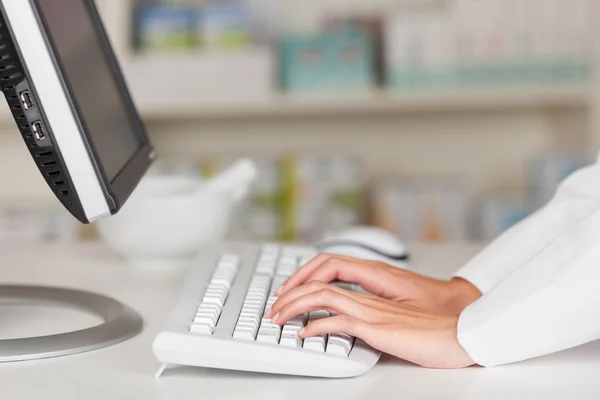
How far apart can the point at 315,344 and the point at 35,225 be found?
5.43 ft

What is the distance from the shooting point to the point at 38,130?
2.52ft

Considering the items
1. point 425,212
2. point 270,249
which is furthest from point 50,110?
point 425,212

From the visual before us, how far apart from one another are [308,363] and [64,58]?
14.5 inches

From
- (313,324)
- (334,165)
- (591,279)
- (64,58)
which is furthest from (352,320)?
(334,165)

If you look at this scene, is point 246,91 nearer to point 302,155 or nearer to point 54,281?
point 302,155

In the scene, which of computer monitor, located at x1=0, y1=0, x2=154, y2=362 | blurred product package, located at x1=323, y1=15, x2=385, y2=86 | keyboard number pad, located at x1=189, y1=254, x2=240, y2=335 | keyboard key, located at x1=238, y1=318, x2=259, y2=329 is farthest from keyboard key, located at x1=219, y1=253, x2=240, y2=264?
blurred product package, located at x1=323, y1=15, x2=385, y2=86

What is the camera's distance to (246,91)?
89.4 inches

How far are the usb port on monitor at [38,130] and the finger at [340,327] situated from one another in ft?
0.87

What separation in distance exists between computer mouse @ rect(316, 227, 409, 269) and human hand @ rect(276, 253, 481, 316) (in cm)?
20

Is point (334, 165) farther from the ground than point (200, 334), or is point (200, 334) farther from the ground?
point (200, 334)

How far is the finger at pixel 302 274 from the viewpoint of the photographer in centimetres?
88

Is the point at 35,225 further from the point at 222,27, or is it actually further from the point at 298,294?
the point at 298,294

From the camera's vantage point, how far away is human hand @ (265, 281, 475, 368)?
0.76m

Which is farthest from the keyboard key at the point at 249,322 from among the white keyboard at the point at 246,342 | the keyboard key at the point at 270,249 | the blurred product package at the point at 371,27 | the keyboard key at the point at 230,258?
the blurred product package at the point at 371,27
